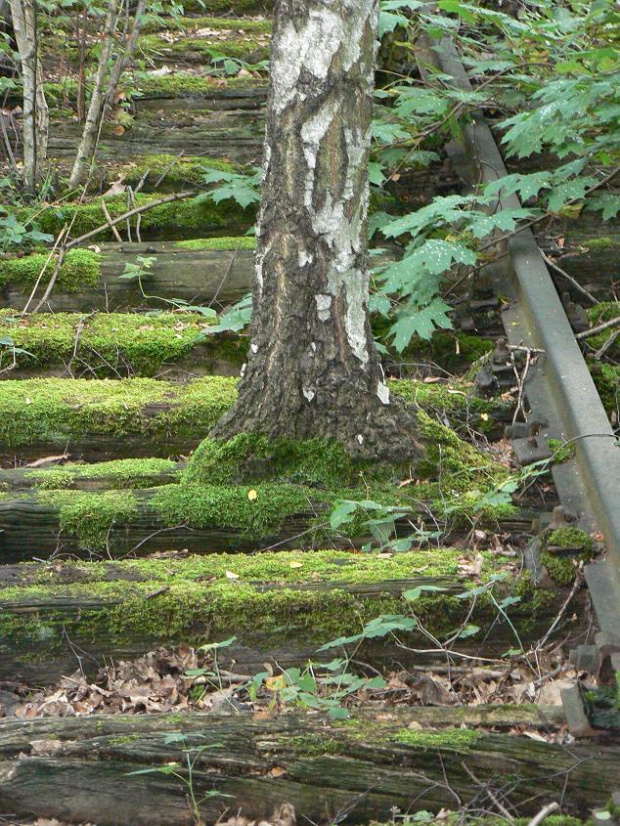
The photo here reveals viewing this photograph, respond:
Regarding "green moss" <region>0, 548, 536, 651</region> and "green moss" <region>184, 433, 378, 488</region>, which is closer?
"green moss" <region>0, 548, 536, 651</region>

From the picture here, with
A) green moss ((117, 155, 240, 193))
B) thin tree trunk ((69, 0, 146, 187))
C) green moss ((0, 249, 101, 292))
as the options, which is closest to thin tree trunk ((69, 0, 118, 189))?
thin tree trunk ((69, 0, 146, 187))

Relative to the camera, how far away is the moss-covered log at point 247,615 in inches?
121

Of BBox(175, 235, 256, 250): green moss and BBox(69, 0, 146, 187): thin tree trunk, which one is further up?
BBox(69, 0, 146, 187): thin tree trunk

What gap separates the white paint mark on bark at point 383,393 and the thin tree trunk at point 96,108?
3066 millimetres

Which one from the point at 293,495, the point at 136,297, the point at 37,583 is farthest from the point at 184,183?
the point at 37,583

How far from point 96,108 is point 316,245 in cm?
284

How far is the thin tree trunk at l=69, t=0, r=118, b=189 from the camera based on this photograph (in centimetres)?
589

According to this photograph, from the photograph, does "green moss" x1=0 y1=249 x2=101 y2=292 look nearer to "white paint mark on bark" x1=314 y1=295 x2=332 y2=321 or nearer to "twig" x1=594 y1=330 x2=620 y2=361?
"white paint mark on bark" x1=314 y1=295 x2=332 y2=321

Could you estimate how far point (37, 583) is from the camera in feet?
10.5

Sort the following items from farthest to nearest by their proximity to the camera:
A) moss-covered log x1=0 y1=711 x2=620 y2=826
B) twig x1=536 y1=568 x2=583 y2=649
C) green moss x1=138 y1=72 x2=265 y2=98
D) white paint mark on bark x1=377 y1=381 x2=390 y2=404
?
1. green moss x1=138 y1=72 x2=265 y2=98
2. white paint mark on bark x1=377 y1=381 x2=390 y2=404
3. twig x1=536 y1=568 x2=583 y2=649
4. moss-covered log x1=0 y1=711 x2=620 y2=826

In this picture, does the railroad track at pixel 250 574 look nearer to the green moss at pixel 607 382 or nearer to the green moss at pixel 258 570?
the green moss at pixel 258 570

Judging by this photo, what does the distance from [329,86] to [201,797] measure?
2595mm

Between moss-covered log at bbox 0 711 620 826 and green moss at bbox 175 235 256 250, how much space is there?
11.1 ft

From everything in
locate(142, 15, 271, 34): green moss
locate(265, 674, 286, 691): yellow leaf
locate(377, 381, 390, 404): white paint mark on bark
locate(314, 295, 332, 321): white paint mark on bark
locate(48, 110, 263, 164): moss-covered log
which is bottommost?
locate(265, 674, 286, 691): yellow leaf
